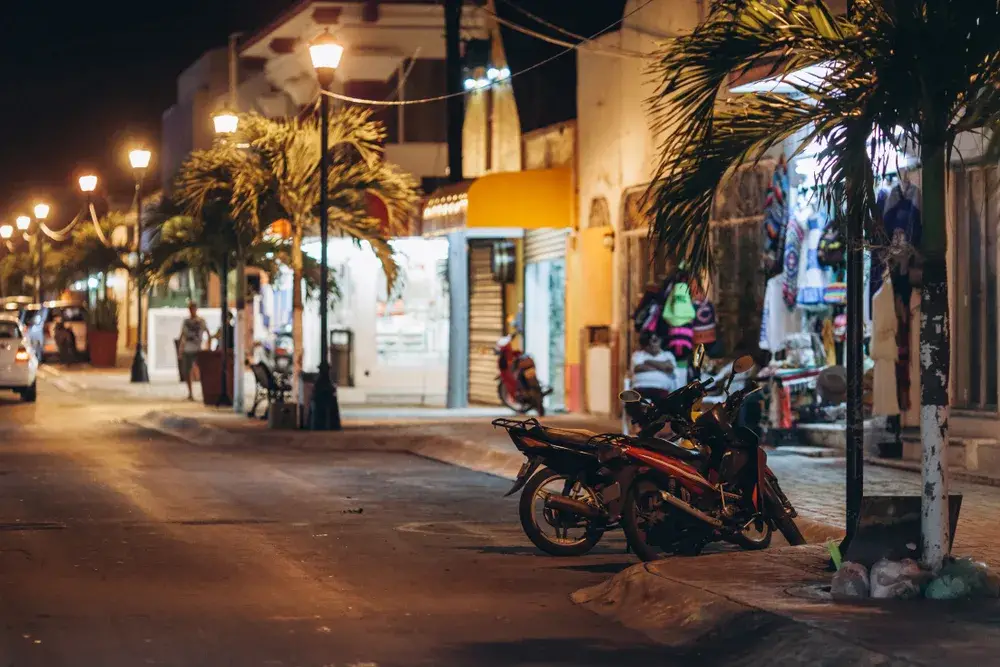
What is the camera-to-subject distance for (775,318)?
19656mm

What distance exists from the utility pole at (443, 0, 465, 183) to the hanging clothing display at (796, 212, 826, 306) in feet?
31.4

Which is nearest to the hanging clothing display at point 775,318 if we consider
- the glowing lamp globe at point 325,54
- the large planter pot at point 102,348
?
the glowing lamp globe at point 325,54

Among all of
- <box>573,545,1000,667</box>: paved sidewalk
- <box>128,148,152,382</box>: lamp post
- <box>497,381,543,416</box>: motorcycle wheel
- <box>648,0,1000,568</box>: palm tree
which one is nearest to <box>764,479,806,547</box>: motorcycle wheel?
<box>573,545,1000,667</box>: paved sidewalk

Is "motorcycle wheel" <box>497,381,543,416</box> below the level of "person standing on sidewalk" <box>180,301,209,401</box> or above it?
below

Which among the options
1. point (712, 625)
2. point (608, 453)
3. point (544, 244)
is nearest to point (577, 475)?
point (608, 453)

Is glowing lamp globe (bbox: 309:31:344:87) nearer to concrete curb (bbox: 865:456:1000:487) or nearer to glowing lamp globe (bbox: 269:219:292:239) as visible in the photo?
glowing lamp globe (bbox: 269:219:292:239)

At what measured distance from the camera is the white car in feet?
104

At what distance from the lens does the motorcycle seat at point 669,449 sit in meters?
11.4

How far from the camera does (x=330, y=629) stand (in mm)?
8828

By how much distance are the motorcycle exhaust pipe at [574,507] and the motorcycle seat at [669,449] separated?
1.90ft

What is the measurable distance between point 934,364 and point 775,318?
10319 mm

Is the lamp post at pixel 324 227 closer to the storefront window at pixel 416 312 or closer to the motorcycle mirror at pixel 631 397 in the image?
the storefront window at pixel 416 312

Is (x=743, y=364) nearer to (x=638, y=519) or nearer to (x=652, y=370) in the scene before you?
(x=638, y=519)

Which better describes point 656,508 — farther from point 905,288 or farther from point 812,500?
point 905,288
